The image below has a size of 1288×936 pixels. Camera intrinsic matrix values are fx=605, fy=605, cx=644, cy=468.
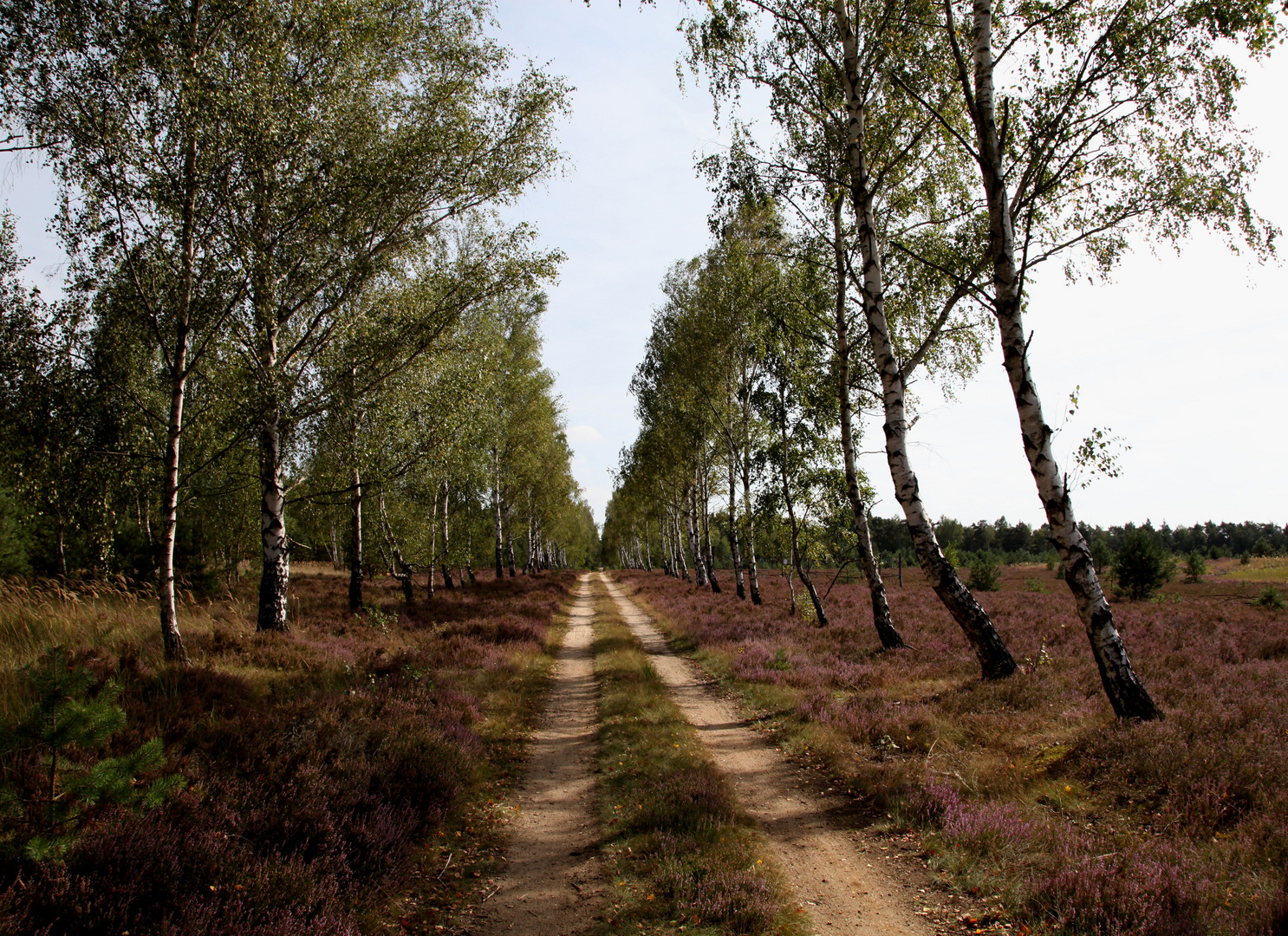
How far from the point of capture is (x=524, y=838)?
6.53 metres

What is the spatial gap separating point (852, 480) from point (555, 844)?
1210 cm

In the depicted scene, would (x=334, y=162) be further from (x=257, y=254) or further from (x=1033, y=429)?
(x=1033, y=429)

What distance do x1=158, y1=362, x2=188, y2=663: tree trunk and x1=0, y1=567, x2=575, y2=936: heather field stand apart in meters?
0.40

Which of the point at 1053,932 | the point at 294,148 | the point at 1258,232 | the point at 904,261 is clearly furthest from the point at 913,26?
the point at 1053,932

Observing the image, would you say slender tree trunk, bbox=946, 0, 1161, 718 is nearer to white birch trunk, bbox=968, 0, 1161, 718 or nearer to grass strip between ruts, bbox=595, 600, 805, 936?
white birch trunk, bbox=968, 0, 1161, 718

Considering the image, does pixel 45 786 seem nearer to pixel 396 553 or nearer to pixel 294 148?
pixel 294 148

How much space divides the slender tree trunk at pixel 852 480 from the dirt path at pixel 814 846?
20.0 feet

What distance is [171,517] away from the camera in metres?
9.03

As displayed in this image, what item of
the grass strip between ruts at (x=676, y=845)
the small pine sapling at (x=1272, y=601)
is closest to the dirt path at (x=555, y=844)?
the grass strip between ruts at (x=676, y=845)

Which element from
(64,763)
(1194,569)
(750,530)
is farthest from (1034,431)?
(1194,569)

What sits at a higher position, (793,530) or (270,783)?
(793,530)

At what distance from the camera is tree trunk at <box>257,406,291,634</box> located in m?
12.4

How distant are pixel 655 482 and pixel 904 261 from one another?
1073 inches

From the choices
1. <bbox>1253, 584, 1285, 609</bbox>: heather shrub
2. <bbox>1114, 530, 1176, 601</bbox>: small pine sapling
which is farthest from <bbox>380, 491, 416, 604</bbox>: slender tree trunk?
<bbox>1253, 584, 1285, 609</bbox>: heather shrub
